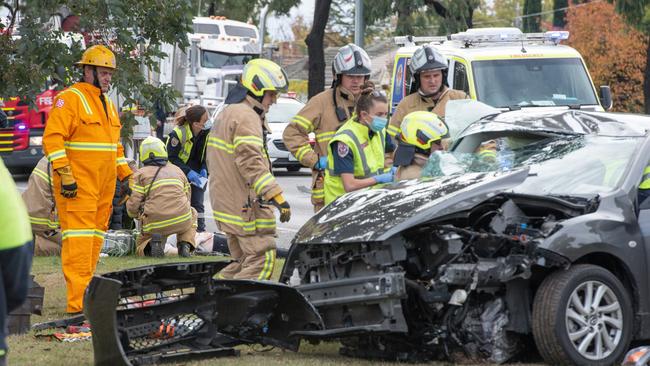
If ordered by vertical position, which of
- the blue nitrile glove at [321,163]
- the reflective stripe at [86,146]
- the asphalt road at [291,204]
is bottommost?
the asphalt road at [291,204]

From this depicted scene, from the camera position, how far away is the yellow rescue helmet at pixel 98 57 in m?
8.86

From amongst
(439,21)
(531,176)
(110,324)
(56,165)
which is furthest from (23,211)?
(439,21)

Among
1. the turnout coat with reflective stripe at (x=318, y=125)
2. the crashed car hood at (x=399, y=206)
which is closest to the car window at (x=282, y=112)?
the turnout coat with reflective stripe at (x=318, y=125)

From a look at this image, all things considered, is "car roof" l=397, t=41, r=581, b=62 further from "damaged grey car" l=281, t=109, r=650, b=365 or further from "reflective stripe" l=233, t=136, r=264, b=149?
"damaged grey car" l=281, t=109, r=650, b=365

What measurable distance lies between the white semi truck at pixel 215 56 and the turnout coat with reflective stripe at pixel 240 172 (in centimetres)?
2662

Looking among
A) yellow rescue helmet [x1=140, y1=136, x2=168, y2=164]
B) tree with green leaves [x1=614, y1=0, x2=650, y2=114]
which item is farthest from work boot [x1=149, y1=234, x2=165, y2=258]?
tree with green leaves [x1=614, y1=0, x2=650, y2=114]

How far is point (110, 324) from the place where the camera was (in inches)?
259

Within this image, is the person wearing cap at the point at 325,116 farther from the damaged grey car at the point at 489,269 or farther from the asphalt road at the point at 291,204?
the asphalt road at the point at 291,204

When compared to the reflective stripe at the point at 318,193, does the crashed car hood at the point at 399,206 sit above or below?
above

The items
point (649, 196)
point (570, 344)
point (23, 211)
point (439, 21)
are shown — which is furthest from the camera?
point (439, 21)

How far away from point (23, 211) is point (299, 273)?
3644 mm

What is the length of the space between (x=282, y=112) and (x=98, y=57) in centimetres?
1722

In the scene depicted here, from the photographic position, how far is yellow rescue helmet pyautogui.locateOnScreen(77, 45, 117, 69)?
886 centimetres

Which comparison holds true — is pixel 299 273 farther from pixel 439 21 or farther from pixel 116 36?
pixel 439 21
